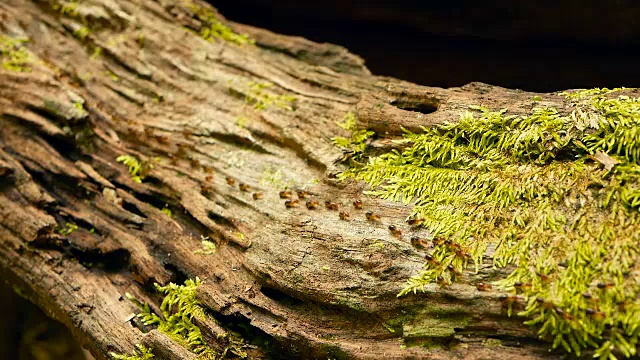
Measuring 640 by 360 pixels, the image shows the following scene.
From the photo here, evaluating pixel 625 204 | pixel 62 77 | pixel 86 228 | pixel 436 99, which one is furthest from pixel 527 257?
pixel 62 77

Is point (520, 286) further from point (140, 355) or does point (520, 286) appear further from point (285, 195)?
point (140, 355)

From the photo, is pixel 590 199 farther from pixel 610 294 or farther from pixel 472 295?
pixel 472 295

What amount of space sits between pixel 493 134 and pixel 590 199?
2.76 ft

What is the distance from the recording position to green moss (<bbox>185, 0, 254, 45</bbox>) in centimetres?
622

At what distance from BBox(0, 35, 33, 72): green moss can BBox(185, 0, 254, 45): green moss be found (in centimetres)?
200

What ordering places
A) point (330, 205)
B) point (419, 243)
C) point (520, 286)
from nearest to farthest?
Result: point (520, 286)
point (419, 243)
point (330, 205)

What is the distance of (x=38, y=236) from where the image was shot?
464cm

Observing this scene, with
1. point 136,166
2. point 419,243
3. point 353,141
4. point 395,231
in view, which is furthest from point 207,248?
point 419,243

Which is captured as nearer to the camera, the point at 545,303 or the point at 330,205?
the point at 545,303

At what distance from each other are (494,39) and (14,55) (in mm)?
5475

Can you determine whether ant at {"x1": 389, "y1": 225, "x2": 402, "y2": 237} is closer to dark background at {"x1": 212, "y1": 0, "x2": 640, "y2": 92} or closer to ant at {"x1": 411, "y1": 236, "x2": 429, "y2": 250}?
ant at {"x1": 411, "y1": 236, "x2": 429, "y2": 250}

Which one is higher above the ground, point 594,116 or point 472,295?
point 594,116

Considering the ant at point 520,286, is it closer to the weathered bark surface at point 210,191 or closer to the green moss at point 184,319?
the weathered bark surface at point 210,191

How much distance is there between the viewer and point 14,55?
19.8 ft
